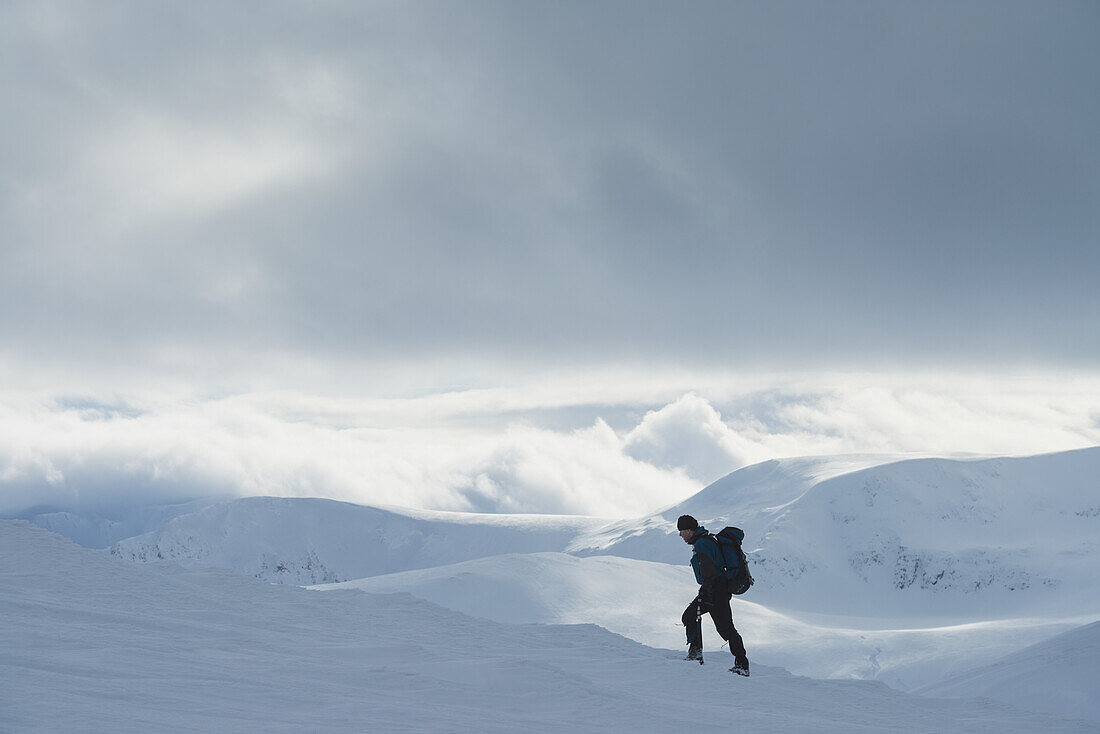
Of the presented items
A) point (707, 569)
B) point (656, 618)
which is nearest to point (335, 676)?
point (707, 569)

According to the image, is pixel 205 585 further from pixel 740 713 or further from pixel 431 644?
pixel 740 713

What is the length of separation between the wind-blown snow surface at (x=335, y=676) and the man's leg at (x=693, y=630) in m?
0.31

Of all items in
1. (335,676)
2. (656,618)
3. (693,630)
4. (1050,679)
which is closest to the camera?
(335,676)

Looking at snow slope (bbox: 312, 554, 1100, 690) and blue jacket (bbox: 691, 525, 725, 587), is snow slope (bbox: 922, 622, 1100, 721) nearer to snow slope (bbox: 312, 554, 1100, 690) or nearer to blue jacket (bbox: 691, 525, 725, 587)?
blue jacket (bbox: 691, 525, 725, 587)

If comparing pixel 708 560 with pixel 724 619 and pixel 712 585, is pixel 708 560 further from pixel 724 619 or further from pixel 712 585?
pixel 724 619

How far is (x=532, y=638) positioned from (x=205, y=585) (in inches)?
250

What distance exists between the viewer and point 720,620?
34.3 ft

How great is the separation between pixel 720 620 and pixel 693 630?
111 cm

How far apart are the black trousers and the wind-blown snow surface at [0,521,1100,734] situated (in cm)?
45

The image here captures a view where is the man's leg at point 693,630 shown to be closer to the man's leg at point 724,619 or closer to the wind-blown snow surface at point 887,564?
the man's leg at point 724,619

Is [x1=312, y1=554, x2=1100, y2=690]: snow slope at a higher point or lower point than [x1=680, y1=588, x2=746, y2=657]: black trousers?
lower

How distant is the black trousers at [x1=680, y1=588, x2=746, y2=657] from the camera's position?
10344mm

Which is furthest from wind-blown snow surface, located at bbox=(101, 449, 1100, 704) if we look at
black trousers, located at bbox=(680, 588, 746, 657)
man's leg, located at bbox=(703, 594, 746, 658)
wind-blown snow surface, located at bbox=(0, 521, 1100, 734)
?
man's leg, located at bbox=(703, 594, 746, 658)

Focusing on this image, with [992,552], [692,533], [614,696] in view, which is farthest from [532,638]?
[992,552]
